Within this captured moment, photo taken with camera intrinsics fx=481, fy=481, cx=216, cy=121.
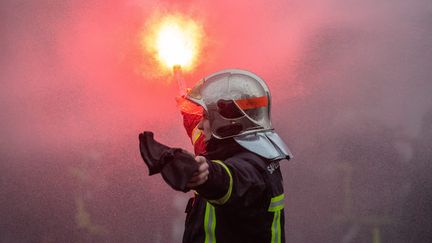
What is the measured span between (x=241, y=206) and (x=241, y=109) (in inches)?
21.8

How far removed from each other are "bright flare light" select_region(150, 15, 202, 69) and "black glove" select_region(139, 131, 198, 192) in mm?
3600

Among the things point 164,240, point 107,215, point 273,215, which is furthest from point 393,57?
point 273,215

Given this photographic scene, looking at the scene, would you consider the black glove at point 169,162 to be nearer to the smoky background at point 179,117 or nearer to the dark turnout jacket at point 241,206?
the dark turnout jacket at point 241,206

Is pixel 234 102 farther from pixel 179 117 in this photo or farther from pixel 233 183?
pixel 179 117

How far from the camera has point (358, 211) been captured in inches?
202

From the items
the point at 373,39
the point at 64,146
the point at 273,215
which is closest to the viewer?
the point at 273,215

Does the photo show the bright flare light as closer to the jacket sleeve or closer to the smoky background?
the smoky background

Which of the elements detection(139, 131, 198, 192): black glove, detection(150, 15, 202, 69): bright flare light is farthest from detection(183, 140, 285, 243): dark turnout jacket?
detection(150, 15, 202, 69): bright flare light

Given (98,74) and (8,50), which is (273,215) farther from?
(8,50)

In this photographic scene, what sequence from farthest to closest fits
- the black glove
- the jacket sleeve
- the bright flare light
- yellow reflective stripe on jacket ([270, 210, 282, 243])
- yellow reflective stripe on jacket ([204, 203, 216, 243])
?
1. the bright flare light
2. yellow reflective stripe on jacket ([270, 210, 282, 243])
3. yellow reflective stripe on jacket ([204, 203, 216, 243])
4. the jacket sleeve
5. the black glove

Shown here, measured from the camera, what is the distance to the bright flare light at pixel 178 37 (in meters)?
4.93

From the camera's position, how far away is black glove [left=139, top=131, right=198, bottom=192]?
1.31 m

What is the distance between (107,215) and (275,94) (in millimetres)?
2170

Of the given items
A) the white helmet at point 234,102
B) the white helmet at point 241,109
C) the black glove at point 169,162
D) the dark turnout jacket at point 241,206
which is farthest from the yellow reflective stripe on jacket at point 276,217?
the black glove at point 169,162
